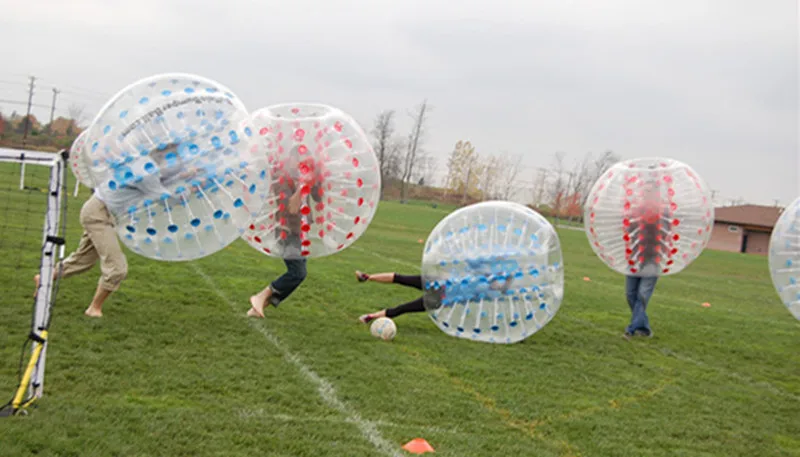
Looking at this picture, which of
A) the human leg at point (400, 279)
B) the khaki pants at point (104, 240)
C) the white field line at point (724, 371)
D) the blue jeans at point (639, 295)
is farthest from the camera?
the blue jeans at point (639, 295)

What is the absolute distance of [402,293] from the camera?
11.6 meters

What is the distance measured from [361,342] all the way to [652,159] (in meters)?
4.43

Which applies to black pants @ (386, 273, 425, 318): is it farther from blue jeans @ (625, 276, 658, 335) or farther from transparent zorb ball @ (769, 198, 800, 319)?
transparent zorb ball @ (769, 198, 800, 319)

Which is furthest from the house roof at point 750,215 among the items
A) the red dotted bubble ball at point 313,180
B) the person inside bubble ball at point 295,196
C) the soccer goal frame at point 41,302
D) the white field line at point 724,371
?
the soccer goal frame at point 41,302

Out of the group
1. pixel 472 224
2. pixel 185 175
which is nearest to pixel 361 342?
pixel 472 224

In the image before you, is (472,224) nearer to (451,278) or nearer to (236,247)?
(451,278)

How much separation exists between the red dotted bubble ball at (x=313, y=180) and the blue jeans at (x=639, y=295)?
411 centimetres

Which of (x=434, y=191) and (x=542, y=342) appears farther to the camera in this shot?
(x=434, y=191)

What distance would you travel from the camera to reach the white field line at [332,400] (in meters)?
4.80

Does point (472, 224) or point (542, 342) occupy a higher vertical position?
point (472, 224)

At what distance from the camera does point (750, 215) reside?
63000 mm

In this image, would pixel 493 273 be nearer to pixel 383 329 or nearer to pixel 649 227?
pixel 383 329

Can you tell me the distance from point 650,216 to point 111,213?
6031 millimetres

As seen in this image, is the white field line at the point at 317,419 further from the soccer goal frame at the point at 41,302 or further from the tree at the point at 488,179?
the tree at the point at 488,179
